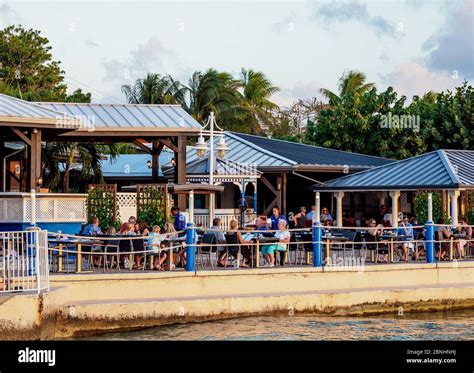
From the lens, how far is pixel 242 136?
139 feet

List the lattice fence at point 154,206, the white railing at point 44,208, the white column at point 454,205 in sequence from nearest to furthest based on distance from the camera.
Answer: the white railing at point 44,208 < the lattice fence at point 154,206 < the white column at point 454,205

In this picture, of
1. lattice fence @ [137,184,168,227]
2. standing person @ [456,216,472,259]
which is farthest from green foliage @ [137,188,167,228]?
standing person @ [456,216,472,259]

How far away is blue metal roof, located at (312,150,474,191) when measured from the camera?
106 feet

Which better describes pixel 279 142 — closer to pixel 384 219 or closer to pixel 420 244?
pixel 384 219

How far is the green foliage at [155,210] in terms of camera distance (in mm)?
28594

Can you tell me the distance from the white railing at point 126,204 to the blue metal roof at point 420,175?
801 centimetres

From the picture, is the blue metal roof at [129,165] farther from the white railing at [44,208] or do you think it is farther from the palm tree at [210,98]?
the white railing at [44,208]

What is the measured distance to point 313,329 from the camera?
69.3ft

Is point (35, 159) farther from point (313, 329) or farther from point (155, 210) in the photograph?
point (313, 329)

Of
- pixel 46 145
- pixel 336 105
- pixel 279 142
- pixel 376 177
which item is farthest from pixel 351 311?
pixel 336 105

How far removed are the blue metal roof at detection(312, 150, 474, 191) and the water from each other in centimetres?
974

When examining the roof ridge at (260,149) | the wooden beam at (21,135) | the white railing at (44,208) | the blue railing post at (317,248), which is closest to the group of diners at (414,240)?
the blue railing post at (317,248)
